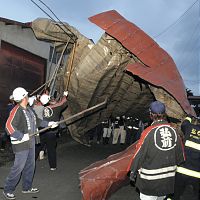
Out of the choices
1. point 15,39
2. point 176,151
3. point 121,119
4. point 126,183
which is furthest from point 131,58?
point 121,119

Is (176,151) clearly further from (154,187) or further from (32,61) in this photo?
(32,61)

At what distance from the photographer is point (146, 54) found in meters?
7.36

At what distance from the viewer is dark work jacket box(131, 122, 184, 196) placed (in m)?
4.26

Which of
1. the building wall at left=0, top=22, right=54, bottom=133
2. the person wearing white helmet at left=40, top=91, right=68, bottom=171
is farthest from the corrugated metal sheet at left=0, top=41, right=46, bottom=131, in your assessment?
the person wearing white helmet at left=40, top=91, right=68, bottom=171

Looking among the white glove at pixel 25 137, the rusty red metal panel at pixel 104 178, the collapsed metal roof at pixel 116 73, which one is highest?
the collapsed metal roof at pixel 116 73

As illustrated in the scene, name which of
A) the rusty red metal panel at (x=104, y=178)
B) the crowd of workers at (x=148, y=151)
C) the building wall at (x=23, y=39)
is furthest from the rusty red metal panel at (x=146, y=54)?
the building wall at (x=23, y=39)

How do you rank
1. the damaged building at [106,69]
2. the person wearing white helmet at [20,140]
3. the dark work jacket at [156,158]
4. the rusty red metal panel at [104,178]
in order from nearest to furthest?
the dark work jacket at [156,158] < the rusty red metal panel at [104,178] < the person wearing white helmet at [20,140] < the damaged building at [106,69]

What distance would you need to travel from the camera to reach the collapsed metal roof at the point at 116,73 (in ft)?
23.3

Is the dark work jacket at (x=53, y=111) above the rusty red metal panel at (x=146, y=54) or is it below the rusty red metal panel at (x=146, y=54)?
below

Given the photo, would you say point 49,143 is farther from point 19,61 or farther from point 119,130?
point 119,130

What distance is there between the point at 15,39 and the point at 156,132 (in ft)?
30.1

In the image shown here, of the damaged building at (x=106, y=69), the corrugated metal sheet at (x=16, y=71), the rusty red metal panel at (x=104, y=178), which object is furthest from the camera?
the corrugated metal sheet at (x=16, y=71)

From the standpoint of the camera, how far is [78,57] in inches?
346

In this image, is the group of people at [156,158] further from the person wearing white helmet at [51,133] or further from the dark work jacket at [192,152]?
the person wearing white helmet at [51,133]
